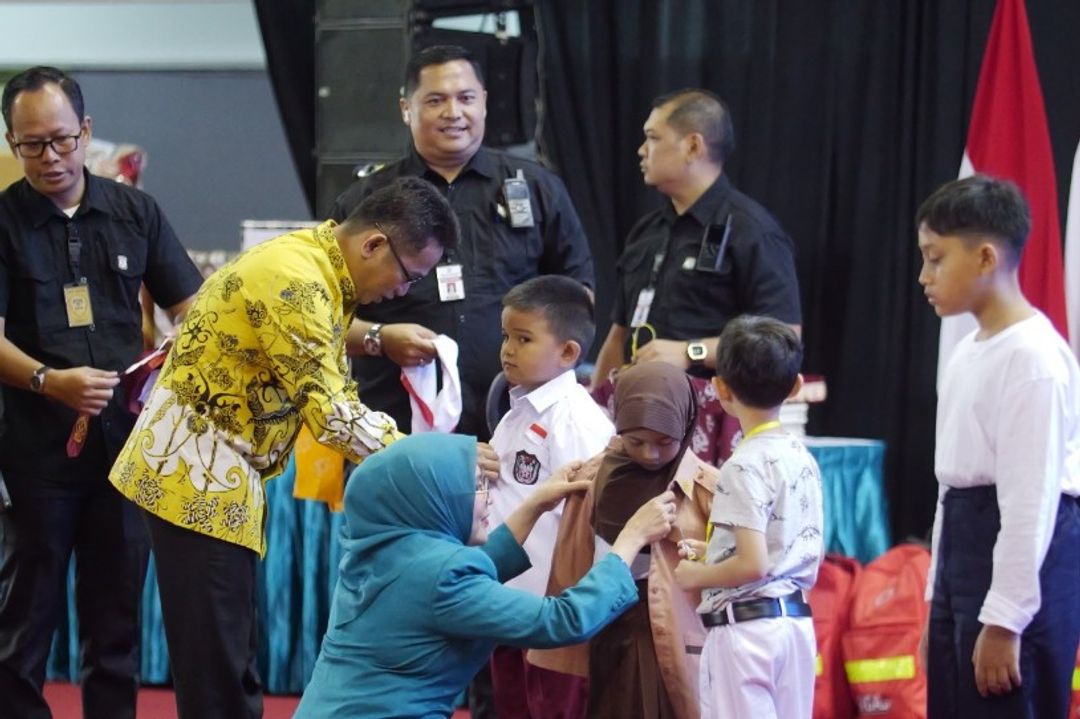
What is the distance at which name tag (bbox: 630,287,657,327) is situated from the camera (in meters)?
3.83

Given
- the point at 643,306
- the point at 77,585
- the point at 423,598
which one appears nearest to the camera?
the point at 423,598

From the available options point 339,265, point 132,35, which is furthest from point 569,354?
point 132,35

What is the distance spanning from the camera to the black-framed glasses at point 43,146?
3338mm

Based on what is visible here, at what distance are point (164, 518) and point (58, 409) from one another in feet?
2.43

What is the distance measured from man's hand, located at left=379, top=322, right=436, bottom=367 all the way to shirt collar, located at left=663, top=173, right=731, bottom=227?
864mm

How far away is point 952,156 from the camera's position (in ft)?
16.5

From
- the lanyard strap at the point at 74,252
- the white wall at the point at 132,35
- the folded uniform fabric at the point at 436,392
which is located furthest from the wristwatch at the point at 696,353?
the white wall at the point at 132,35

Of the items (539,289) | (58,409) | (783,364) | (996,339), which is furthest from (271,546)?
(996,339)

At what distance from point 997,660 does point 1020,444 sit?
0.37m

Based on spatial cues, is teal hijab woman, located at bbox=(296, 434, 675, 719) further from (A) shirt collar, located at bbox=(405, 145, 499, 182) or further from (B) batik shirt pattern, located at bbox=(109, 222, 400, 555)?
(A) shirt collar, located at bbox=(405, 145, 499, 182)

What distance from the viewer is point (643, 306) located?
3846mm

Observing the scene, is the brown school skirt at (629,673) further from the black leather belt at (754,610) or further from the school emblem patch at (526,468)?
the school emblem patch at (526,468)

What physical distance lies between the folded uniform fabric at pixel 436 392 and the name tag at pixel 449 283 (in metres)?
0.25

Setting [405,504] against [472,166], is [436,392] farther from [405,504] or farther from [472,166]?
[405,504]
